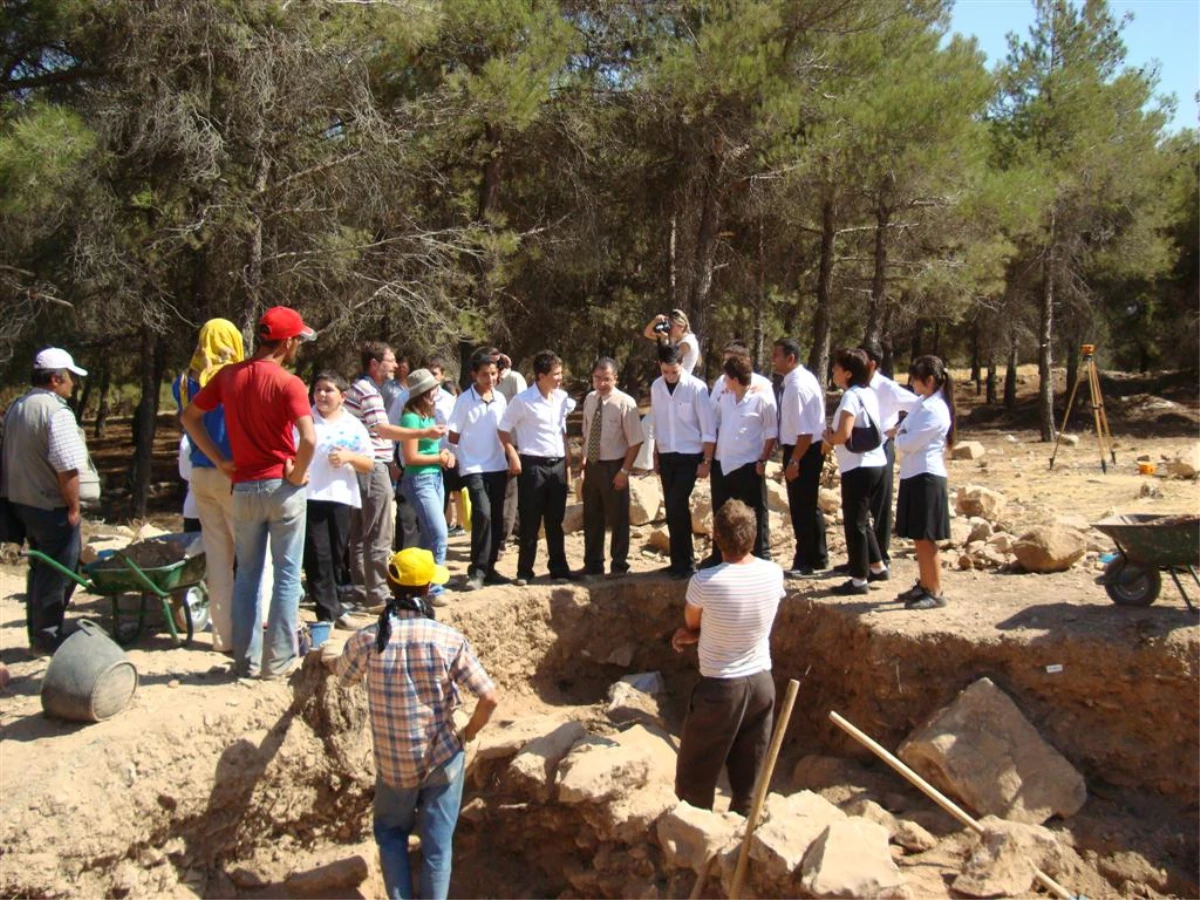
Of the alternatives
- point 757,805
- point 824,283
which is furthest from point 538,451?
point 824,283

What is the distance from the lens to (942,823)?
6.22m

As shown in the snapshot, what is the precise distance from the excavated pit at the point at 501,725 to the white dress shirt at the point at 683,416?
4.68 ft

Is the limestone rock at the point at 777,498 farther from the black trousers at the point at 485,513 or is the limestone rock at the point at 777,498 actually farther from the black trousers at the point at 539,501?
the black trousers at the point at 485,513

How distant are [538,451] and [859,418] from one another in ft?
7.74

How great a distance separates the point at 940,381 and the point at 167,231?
9600 mm

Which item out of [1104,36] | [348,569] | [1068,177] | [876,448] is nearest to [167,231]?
[348,569]

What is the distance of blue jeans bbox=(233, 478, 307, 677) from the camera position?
543 cm

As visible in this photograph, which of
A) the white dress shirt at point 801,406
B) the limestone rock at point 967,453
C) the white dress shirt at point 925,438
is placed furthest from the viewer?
the limestone rock at point 967,453

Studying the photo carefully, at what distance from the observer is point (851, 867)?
178 inches

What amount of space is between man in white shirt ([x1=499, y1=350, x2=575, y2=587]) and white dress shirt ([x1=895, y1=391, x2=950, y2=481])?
8.18 feet

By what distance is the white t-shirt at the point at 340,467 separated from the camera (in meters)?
6.50

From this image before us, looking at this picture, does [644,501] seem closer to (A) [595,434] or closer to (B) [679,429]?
(A) [595,434]

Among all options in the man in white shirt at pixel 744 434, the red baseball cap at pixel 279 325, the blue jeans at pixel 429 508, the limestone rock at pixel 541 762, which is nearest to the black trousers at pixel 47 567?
the red baseball cap at pixel 279 325

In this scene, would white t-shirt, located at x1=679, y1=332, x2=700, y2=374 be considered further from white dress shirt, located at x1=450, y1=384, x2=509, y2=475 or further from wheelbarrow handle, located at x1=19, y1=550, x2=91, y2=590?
wheelbarrow handle, located at x1=19, y1=550, x2=91, y2=590
